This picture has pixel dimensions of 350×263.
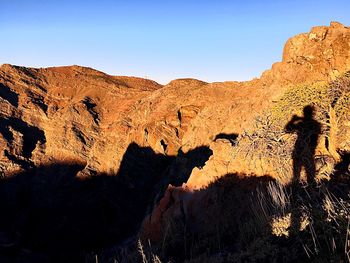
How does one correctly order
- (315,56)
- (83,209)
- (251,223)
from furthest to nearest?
(83,209) → (315,56) → (251,223)

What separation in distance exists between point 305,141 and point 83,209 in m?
17.7

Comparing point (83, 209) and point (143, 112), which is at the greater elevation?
point (143, 112)

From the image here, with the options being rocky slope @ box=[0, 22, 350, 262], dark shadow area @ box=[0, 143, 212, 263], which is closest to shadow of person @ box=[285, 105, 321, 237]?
rocky slope @ box=[0, 22, 350, 262]

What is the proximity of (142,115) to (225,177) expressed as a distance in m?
17.7

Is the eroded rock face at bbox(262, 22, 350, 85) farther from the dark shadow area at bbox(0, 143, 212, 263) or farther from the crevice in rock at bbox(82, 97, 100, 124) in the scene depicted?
the crevice in rock at bbox(82, 97, 100, 124)

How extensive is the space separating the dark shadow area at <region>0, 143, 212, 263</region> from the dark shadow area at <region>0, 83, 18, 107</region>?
8242mm

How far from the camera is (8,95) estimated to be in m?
35.5

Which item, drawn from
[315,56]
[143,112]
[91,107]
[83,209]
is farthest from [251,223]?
[91,107]

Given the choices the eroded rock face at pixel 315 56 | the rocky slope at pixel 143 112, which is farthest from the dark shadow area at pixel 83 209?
the eroded rock face at pixel 315 56

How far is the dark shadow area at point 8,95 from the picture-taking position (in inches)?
1378

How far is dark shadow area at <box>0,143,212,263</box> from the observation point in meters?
21.8

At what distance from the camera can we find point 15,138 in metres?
32.2

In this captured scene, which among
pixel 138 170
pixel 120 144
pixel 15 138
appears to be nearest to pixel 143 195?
pixel 138 170

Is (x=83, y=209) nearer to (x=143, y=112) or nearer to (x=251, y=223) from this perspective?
(x=143, y=112)
